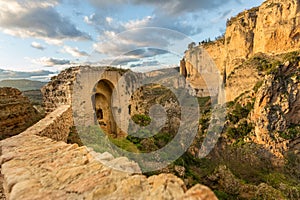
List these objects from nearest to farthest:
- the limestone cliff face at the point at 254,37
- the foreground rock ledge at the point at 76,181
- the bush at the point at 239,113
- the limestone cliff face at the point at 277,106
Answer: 1. the foreground rock ledge at the point at 76,181
2. the limestone cliff face at the point at 277,106
3. the bush at the point at 239,113
4. the limestone cliff face at the point at 254,37

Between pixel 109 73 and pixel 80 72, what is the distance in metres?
1.61

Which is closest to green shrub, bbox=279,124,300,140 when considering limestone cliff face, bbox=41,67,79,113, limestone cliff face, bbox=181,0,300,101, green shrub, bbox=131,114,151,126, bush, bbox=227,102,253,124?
bush, bbox=227,102,253,124

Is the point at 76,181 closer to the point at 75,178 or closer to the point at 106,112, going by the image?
the point at 75,178

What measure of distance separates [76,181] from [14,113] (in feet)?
16.7

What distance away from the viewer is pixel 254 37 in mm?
44656

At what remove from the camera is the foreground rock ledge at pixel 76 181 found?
134cm

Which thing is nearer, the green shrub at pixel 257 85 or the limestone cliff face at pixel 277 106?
the limestone cliff face at pixel 277 106

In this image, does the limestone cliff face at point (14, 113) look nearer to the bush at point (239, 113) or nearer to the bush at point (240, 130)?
the bush at point (240, 130)

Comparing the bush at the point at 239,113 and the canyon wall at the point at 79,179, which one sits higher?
the canyon wall at the point at 79,179

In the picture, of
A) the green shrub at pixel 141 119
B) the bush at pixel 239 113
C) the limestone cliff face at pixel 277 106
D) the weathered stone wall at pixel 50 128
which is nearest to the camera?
the weathered stone wall at pixel 50 128

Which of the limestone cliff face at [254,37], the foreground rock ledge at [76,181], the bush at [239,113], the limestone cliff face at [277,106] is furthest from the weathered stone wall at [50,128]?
the limestone cliff face at [254,37]

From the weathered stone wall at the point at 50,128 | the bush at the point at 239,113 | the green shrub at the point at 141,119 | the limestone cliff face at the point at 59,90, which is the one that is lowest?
the bush at the point at 239,113

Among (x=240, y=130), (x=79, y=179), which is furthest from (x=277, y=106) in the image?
(x=79, y=179)

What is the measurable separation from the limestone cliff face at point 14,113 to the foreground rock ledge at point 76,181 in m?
3.55
